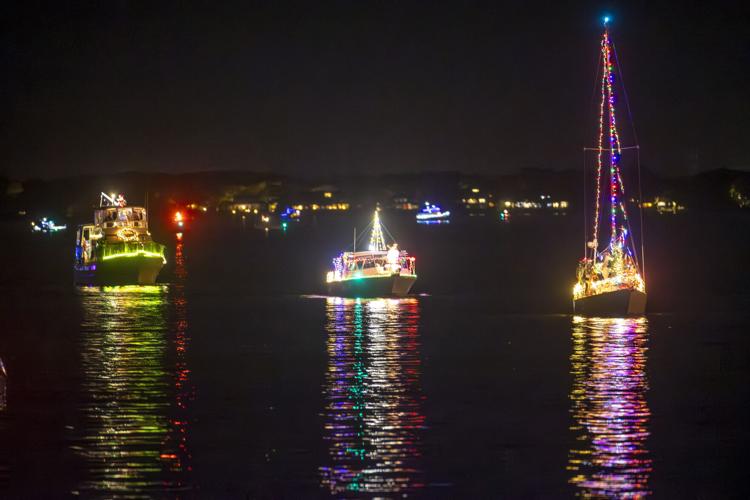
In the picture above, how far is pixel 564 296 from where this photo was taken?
5778 centimetres

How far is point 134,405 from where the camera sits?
23.1 meters

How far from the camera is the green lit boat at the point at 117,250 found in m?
62.8

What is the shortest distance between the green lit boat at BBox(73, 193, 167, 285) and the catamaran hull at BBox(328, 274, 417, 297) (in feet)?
47.2

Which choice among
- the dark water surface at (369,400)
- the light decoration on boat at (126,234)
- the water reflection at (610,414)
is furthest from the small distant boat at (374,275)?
the water reflection at (610,414)

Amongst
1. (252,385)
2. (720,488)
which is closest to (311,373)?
(252,385)

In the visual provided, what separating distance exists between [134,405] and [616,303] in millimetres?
23250

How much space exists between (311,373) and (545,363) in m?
6.51

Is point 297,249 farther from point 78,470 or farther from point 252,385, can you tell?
point 78,470

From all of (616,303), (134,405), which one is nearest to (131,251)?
(616,303)

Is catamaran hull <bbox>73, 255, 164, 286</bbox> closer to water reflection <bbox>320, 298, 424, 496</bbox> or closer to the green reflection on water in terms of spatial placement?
the green reflection on water

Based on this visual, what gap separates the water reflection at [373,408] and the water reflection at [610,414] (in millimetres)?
2813

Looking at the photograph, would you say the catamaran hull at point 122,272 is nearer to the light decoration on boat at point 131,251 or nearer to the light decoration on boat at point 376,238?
the light decoration on boat at point 131,251

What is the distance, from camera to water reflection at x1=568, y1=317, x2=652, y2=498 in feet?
56.4

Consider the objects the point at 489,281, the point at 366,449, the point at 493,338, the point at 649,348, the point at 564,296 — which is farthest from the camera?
the point at 489,281
